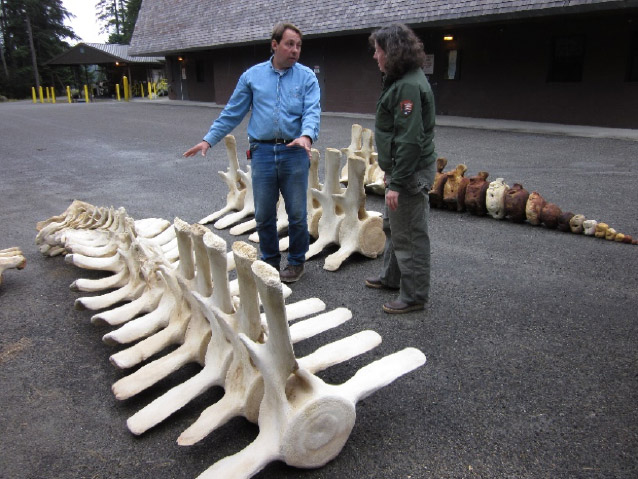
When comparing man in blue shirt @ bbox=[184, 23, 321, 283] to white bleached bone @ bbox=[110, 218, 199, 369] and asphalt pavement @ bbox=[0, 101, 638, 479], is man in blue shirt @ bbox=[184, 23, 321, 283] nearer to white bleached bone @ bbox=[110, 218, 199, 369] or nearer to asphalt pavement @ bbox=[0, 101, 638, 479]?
asphalt pavement @ bbox=[0, 101, 638, 479]

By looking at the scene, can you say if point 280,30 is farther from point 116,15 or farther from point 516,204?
point 116,15

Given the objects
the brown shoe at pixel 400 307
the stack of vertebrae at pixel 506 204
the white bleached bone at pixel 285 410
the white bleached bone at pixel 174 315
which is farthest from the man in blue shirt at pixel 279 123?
the stack of vertebrae at pixel 506 204

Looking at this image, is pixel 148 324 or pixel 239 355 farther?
pixel 148 324

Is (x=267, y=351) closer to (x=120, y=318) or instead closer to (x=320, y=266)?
(x=120, y=318)

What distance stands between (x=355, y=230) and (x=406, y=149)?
1580 millimetres

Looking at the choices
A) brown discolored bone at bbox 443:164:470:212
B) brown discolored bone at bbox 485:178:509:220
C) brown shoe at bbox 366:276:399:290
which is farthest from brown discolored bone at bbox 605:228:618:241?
brown shoe at bbox 366:276:399:290

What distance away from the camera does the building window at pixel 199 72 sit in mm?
29672

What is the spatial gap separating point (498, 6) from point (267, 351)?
13.6m

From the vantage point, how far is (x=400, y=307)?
3.53 metres

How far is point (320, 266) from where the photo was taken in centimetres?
453

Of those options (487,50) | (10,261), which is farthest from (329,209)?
(487,50)

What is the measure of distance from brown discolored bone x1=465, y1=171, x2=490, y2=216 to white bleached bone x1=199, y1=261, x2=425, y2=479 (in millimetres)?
4092

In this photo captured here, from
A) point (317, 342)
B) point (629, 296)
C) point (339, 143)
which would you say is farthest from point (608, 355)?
point (339, 143)

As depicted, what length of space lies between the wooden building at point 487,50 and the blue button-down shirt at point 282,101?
10.5 metres
